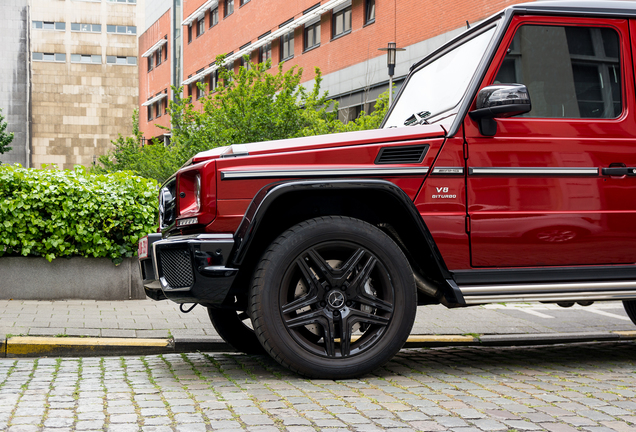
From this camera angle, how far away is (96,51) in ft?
246

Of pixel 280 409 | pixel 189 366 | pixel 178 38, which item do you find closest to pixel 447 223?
pixel 280 409

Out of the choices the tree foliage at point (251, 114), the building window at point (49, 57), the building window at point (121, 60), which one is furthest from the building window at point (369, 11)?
the building window at point (49, 57)

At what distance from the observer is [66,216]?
A: 8234 millimetres

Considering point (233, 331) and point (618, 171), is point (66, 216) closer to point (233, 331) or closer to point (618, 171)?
point (233, 331)

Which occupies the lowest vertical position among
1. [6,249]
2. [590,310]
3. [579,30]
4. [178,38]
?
[590,310]

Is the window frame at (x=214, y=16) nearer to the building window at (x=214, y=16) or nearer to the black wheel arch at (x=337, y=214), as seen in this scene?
the building window at (x=214, y=16)

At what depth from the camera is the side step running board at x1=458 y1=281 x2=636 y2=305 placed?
14.9 ft

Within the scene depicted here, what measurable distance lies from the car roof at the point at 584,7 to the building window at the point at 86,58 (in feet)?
247

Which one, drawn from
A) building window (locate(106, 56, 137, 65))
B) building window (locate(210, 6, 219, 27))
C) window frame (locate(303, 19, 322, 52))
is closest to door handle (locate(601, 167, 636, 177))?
window frame (locate(303, 19, 322, 52))

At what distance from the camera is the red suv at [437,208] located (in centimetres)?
434

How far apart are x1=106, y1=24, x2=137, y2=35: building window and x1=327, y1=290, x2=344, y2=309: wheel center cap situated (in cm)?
7602

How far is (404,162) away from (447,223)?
463 mm

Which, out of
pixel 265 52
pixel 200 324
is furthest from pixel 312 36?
pixel 200 324

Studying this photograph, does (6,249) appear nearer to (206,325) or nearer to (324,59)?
(206,325)
